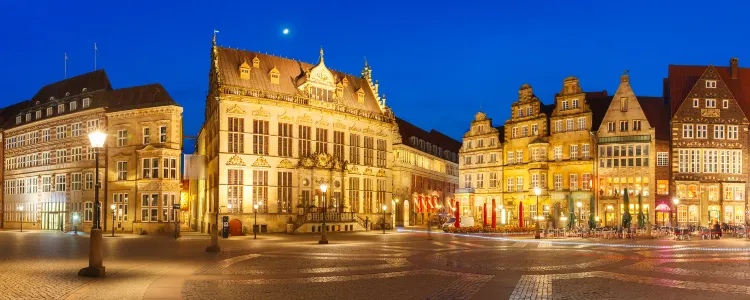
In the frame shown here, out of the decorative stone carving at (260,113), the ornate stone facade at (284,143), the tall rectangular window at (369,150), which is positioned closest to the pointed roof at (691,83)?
the ornate stone facade at (284,143)

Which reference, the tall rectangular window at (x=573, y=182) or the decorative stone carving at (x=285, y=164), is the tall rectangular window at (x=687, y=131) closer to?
the tall rectangular window at (x=573, y=182)

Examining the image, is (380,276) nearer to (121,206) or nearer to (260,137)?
(260,137)

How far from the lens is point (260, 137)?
6228 centimetres

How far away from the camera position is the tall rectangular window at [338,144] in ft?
227

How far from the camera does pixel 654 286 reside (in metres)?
19.2

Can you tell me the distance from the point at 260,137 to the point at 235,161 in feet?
11.6

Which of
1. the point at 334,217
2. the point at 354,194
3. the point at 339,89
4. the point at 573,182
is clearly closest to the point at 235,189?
the point at 334,217

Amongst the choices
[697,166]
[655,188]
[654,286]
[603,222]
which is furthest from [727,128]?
[654,286]

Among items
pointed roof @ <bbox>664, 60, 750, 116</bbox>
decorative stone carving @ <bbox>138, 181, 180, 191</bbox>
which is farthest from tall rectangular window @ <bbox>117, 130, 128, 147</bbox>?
pointed roof @ <bbox>664, 60, 750, 116</bbox>

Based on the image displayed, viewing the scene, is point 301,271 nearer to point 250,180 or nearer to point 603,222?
point 250,180

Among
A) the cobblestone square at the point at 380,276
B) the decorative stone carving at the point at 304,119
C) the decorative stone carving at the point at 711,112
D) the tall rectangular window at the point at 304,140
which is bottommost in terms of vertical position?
the cobblestone square at the point at 380,276

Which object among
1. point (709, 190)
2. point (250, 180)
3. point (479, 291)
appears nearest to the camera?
point (479, 291)

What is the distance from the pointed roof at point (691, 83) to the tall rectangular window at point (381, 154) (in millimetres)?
30813

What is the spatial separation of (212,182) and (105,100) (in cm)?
1562
